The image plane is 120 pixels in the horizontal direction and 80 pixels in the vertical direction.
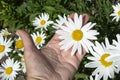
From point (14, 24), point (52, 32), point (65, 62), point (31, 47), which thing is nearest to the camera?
point (31, 47)

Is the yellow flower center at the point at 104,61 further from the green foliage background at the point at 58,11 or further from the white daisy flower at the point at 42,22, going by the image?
the white daisy flower at the point at 42,22

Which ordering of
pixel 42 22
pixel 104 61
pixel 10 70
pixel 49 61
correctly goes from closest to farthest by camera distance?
1. pixel 49 61
2. pixel 104 61
3. pixel 10 70
4. pixel 42 22

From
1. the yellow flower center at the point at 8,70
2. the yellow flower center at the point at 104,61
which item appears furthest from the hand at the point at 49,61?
the yellow flower center at the point at 8,70

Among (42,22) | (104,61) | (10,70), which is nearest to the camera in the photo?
(104,61)

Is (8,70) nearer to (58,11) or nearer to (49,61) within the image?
(58,11)

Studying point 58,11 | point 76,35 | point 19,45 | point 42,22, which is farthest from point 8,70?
point 76,35

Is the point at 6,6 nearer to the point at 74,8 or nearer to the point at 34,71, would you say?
the point at 74,8

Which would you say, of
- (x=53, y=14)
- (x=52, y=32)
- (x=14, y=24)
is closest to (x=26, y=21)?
(x=14, y=24)
